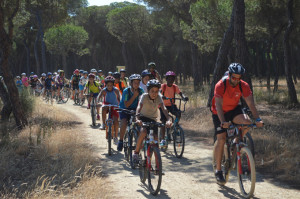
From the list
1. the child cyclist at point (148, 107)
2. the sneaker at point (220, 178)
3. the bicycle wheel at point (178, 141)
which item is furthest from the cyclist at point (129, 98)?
the sneaker at point (220, 178)

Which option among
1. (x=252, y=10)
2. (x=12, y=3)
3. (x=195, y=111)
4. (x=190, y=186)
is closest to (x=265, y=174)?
(x=190, y=186)

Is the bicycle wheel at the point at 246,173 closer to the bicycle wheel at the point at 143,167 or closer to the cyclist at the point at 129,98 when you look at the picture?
the bicycle wheel at the point at 143,167

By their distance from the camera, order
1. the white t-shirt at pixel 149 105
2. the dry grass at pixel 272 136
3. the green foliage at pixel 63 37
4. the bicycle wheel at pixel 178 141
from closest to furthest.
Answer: the white t-shirt at pixel 149 105
the dry grass at pixel 272 136
the bicycle wheel at pixel 178 141
the green foliage at pixel 63 37

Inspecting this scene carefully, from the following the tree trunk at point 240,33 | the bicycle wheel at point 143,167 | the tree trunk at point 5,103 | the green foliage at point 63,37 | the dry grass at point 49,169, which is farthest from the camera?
the green foliage at point 63,37

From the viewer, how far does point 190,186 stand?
257 inches

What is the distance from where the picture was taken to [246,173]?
5.55 meters

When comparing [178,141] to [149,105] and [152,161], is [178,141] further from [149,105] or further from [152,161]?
[152,161]

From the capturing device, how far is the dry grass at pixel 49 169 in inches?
242

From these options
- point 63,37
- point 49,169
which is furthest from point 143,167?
point 63,37

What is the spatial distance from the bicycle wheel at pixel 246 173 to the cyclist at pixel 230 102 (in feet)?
1.60

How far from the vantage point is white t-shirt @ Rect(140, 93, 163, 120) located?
6785 mm

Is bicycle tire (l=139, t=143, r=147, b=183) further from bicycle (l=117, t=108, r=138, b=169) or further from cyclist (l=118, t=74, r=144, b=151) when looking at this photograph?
cyclist (l=118, t=74, r=144, b=151)

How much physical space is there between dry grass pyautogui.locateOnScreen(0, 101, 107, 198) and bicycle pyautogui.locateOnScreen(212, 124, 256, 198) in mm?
2074

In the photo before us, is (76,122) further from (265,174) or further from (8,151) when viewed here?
(265,174)
